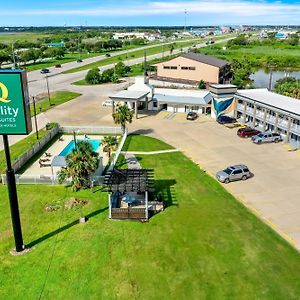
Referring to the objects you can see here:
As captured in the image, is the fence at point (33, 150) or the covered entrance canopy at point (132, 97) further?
the covered entrance canopy at point (132, 97)

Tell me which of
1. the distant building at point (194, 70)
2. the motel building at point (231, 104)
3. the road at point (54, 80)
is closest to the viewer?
the motel building at point (231, 104)

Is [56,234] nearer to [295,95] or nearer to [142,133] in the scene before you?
[142,133]

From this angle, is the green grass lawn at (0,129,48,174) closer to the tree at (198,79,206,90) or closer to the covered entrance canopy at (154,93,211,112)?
the covered entrance canopy at (154,93,211,112)

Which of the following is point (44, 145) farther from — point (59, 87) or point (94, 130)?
point (59, 87)

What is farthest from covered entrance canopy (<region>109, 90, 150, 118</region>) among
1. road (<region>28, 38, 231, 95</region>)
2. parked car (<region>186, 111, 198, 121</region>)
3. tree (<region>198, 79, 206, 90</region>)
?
road (<region>28, 38, 231, 95</region>)

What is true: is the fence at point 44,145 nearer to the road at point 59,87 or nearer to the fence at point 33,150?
the fence at point 33,150

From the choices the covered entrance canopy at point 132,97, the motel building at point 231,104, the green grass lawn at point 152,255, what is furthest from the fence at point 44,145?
the motel building at point 231,104

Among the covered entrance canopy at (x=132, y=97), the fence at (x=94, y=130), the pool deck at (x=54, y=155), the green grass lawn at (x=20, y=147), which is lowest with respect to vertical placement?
the pool deck at (x=54, y=155)
